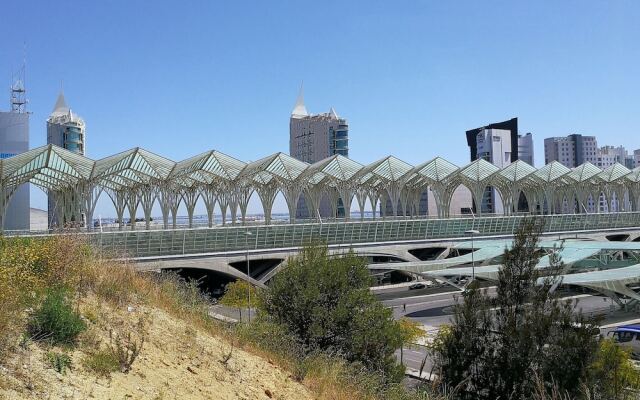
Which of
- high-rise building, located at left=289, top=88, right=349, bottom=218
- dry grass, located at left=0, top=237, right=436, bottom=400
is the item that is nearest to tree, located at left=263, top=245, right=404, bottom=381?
dry grass, located at left=0, top=237, right=436, bottom=400

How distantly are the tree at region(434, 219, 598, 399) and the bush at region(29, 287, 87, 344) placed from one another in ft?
27.1

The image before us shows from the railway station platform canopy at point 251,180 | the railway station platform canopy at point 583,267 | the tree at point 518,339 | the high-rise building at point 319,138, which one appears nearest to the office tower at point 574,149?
the high-rise building at point 319,138

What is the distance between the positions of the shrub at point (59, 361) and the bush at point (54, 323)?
395mm

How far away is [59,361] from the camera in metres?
7.26

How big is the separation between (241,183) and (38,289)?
51766 mm

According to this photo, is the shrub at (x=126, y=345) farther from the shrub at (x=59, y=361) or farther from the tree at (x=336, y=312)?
the tree at (x=336, y=312)

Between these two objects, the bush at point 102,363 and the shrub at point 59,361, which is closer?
the shrub at point 59,361

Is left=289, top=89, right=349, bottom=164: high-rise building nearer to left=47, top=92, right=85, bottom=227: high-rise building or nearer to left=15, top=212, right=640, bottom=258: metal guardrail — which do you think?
left=47, top=92, right=85, bottom=227: high-rise building

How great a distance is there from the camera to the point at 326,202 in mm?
129375

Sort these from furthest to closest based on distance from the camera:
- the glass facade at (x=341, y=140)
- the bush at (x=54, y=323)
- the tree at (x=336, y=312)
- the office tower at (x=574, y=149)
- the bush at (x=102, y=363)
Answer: the office tower at (x=574, y=149) → the glass facade at (x=341, y=140) → the tree at (x=336, y=312) → the bush at (x=54, y=323) → the bush at (x=102, y=363)

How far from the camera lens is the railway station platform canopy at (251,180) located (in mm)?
46750

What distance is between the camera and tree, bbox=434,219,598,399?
473 inches

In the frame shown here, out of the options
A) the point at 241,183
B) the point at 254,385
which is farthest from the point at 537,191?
the point at 254,385

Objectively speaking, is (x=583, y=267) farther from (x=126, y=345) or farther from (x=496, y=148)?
(x=496, y=148)
